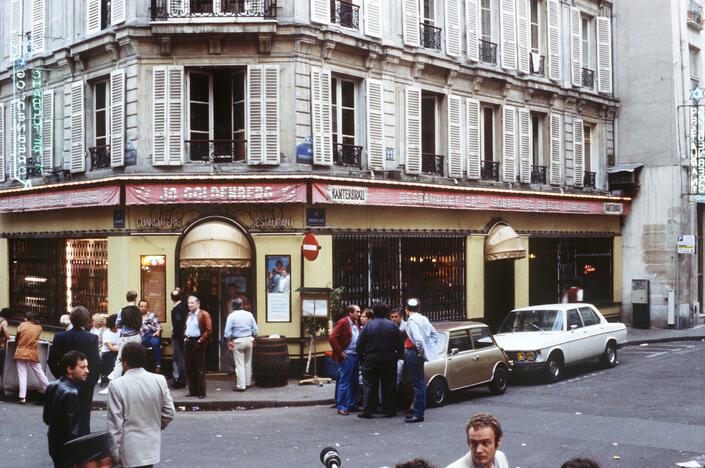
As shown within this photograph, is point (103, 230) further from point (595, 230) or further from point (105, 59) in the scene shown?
point (595, 230)

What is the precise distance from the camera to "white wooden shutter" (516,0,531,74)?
24375mm

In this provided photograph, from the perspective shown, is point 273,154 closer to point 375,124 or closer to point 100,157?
point 375,124

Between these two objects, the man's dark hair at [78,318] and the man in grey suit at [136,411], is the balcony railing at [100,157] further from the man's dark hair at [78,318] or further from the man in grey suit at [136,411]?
the man in grey suit at [136,411]

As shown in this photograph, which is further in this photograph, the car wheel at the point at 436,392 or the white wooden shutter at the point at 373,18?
the white wooden shutter at the point at 373,18

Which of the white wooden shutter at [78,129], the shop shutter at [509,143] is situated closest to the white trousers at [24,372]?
the white wooden shutter at [78,129]

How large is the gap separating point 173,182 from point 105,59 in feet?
11.8

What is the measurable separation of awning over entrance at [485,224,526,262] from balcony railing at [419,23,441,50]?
17.1 ft

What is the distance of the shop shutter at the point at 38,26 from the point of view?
828 inches

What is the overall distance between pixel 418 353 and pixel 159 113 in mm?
8158

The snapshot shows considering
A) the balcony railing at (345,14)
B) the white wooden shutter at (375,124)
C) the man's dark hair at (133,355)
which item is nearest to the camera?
the man's dark hair at (133,355)

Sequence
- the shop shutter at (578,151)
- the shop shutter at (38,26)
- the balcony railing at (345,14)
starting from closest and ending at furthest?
the balcony railing at (345,14)
the shop shutter at (38,26)
the shop shutter at (578,151)

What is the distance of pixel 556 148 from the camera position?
25984 millimetres

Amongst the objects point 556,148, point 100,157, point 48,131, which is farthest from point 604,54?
point 48,131

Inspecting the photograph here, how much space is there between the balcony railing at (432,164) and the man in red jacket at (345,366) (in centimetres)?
797
